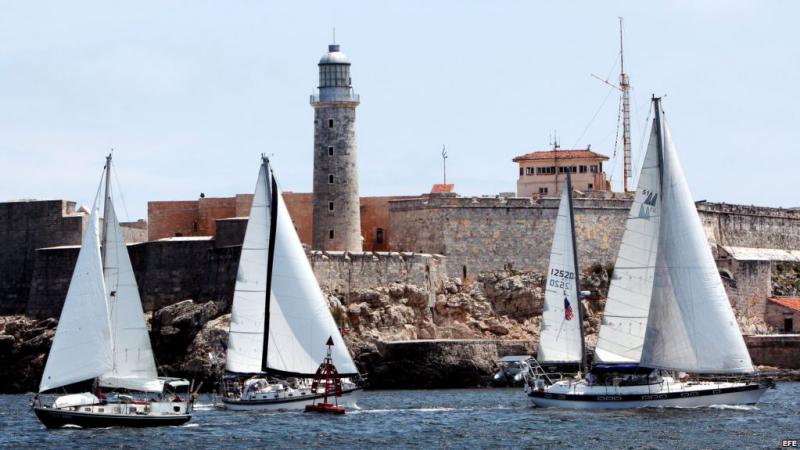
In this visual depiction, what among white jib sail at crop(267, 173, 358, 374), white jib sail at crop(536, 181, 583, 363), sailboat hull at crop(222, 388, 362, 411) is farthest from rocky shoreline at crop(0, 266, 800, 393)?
white jib sail at crop(536, 181, 583, 363)

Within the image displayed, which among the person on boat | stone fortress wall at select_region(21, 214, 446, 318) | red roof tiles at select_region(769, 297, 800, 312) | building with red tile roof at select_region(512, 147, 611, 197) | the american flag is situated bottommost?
the person on boat

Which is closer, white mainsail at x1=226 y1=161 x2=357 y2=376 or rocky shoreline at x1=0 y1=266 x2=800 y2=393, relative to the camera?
white mainsail at x1=226 y1=161 x2=357 y2=376

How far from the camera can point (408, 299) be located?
63.5 m

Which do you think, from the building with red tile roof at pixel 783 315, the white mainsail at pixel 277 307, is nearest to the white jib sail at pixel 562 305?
the white mainsail at pixel 277 307

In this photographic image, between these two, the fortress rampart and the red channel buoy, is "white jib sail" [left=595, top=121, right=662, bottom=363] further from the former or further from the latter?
the fortress rampart

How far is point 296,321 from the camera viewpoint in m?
46.6

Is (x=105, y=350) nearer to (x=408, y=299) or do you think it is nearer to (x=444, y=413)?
(x=444, y=413)

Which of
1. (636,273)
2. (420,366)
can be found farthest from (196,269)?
(636,273)

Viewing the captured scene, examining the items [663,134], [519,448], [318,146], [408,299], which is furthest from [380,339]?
[519,448]

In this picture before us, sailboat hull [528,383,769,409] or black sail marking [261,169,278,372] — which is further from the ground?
black sail marking [261,169,278,372]

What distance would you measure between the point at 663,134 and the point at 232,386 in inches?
513

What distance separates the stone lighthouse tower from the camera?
63969 mm

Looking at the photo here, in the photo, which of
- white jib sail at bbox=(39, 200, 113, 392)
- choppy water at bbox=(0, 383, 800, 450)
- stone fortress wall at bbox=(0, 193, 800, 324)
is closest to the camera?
choppy water at bbox=(0, 383, 800, 450)

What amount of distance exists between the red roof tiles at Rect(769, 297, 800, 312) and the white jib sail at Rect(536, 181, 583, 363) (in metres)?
23.7
